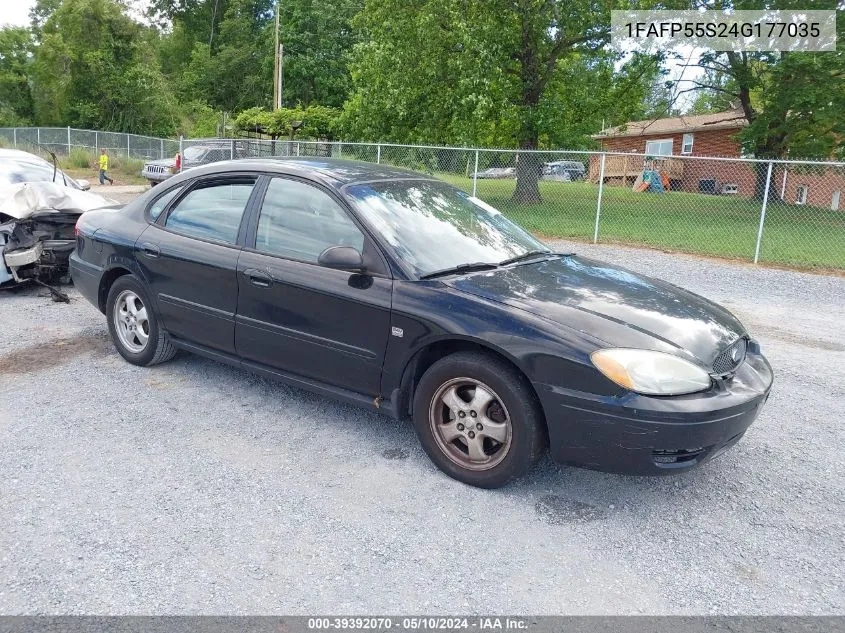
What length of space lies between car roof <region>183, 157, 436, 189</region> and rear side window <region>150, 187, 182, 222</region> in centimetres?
Answer: 18

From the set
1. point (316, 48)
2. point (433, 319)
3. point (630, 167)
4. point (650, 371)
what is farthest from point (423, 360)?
point (316, 48)

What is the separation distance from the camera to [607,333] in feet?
10.7

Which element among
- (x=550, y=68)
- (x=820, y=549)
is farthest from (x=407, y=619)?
(x=550, y=68)

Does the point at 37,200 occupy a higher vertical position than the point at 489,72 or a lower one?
lower

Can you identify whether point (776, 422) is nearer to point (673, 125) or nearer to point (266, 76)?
point (673, 125)

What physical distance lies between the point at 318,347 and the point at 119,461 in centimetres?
123

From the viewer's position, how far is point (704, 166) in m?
30.0

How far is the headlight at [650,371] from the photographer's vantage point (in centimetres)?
310

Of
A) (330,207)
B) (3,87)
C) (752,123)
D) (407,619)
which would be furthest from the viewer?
(3,87)

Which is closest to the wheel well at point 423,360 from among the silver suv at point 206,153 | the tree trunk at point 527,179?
the tree trunk at point 527,179

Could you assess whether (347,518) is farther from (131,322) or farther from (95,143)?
(95,143)

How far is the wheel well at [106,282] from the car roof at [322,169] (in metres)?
0.94

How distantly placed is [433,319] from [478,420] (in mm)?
558

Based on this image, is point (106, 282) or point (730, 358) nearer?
point (730, 358)
